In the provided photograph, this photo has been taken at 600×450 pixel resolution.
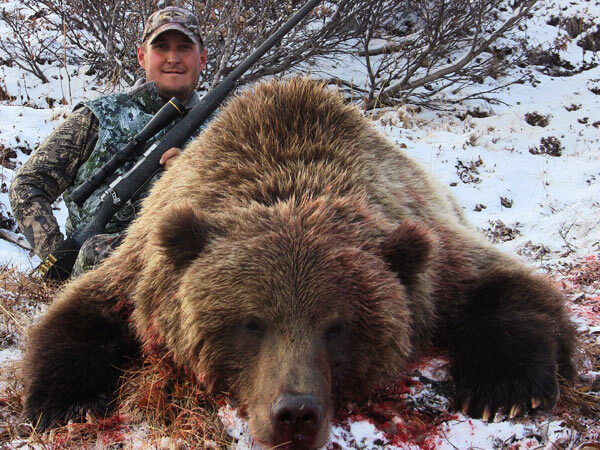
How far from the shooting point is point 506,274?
282 centimetres

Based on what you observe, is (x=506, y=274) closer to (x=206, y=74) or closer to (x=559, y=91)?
(x=206, y=74)

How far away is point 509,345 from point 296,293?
107 centimetres

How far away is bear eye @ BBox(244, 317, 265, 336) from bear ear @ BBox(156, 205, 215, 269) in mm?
371

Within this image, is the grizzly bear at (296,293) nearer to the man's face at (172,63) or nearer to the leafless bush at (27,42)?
→ the man's face at (172,63)

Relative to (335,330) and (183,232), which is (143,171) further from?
(335,330)

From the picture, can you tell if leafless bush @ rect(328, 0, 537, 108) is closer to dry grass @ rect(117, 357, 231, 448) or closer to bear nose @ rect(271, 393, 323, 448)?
dry grass @ rect(117, 357, 231, 448)

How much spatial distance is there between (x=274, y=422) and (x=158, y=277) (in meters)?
0.87

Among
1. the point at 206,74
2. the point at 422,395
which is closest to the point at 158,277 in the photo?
the point at 422,395

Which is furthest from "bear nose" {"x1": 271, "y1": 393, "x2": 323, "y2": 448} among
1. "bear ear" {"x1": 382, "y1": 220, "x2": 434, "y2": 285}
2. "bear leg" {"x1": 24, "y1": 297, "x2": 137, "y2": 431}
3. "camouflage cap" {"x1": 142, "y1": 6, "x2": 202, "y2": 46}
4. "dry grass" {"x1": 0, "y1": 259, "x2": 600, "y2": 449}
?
"camouflage cap" {"x1": 142, "y1": 6, "x2": 202, "y2": 46}

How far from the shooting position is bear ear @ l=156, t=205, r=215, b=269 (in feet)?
7.57

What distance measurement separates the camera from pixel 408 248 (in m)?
2.36

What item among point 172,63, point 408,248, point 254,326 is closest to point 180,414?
point 254,326

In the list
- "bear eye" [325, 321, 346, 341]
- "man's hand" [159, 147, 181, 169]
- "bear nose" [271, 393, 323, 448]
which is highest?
"man's hand" [159, 147, 181, 169]

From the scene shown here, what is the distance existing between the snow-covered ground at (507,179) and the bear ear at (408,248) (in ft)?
1.82
